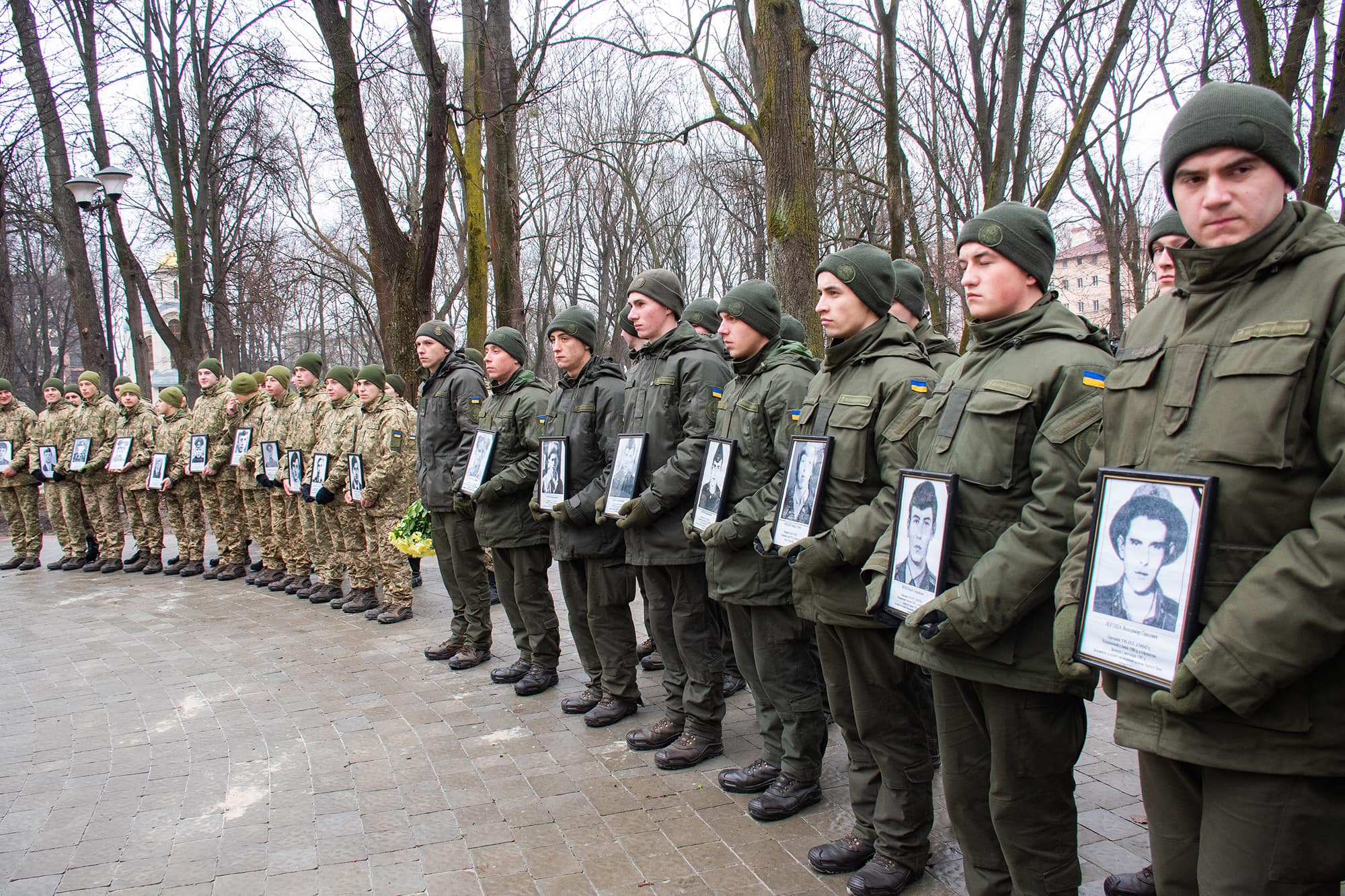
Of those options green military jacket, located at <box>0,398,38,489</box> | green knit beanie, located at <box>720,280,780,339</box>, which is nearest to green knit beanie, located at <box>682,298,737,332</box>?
green knit beanie, located at <box>720,280,780,339</box>

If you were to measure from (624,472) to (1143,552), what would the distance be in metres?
3.30

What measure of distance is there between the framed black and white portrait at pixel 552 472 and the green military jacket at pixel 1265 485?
3.99 meters

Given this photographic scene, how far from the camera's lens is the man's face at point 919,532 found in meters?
2.92

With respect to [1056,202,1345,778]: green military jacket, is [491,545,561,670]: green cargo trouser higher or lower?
lower

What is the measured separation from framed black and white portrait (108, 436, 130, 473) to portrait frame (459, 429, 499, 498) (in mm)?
7499

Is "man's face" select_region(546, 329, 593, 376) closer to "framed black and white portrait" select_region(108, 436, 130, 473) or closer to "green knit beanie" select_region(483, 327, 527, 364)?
"green knit beanie" select_region(483, 327, 527, 364)

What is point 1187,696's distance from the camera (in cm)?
193

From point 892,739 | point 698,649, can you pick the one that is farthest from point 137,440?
point 892,739

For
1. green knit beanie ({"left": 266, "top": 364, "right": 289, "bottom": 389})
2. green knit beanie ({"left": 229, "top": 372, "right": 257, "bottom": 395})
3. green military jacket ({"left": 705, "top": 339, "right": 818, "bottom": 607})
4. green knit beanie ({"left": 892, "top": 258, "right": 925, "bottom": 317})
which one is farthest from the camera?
green knit beanie ({"left": 229, "top": 372, "right": 257, "bottom": 395})

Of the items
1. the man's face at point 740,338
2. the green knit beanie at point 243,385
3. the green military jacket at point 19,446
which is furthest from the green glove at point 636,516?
the green military jacket at point 19,446

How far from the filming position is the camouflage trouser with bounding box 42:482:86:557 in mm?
12172

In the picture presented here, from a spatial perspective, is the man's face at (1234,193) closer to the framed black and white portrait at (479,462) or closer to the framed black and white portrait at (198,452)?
the framed black and white portrait at (479,462)

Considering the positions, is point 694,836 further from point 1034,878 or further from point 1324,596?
point 1324,596

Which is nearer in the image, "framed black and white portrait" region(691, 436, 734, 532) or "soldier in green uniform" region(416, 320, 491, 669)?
"framed black and white portrait" region(691, 436, 734, 532)
